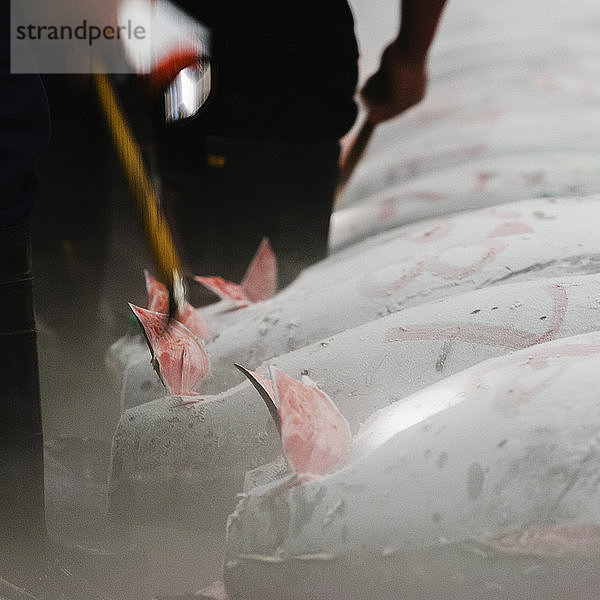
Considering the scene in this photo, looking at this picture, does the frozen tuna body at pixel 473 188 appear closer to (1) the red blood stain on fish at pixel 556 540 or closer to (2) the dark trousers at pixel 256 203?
(2) the dark trousers at pixel 256 203

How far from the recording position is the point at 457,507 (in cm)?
56

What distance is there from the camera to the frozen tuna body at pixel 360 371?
0.73 meters

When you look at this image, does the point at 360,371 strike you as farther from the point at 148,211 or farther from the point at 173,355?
the point at 148,211

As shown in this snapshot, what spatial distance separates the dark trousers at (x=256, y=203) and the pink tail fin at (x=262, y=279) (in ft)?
0.21

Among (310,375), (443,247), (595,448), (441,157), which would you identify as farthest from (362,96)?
(595,448)

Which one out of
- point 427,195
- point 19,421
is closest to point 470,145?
point 427,195

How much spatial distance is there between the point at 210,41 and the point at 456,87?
1.81ft

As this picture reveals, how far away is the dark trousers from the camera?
129cm

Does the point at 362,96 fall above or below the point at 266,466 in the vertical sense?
above

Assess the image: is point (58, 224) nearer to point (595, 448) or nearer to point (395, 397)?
point (395, 397)

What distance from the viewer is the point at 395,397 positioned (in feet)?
2.37

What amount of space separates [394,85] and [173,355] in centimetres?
80

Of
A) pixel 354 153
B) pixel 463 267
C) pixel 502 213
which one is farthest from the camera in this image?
pixel 354 153

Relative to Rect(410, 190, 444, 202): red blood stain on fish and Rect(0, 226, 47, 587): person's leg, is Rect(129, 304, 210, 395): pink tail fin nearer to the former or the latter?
Rect(0, 226, 47, 587): person's leg
